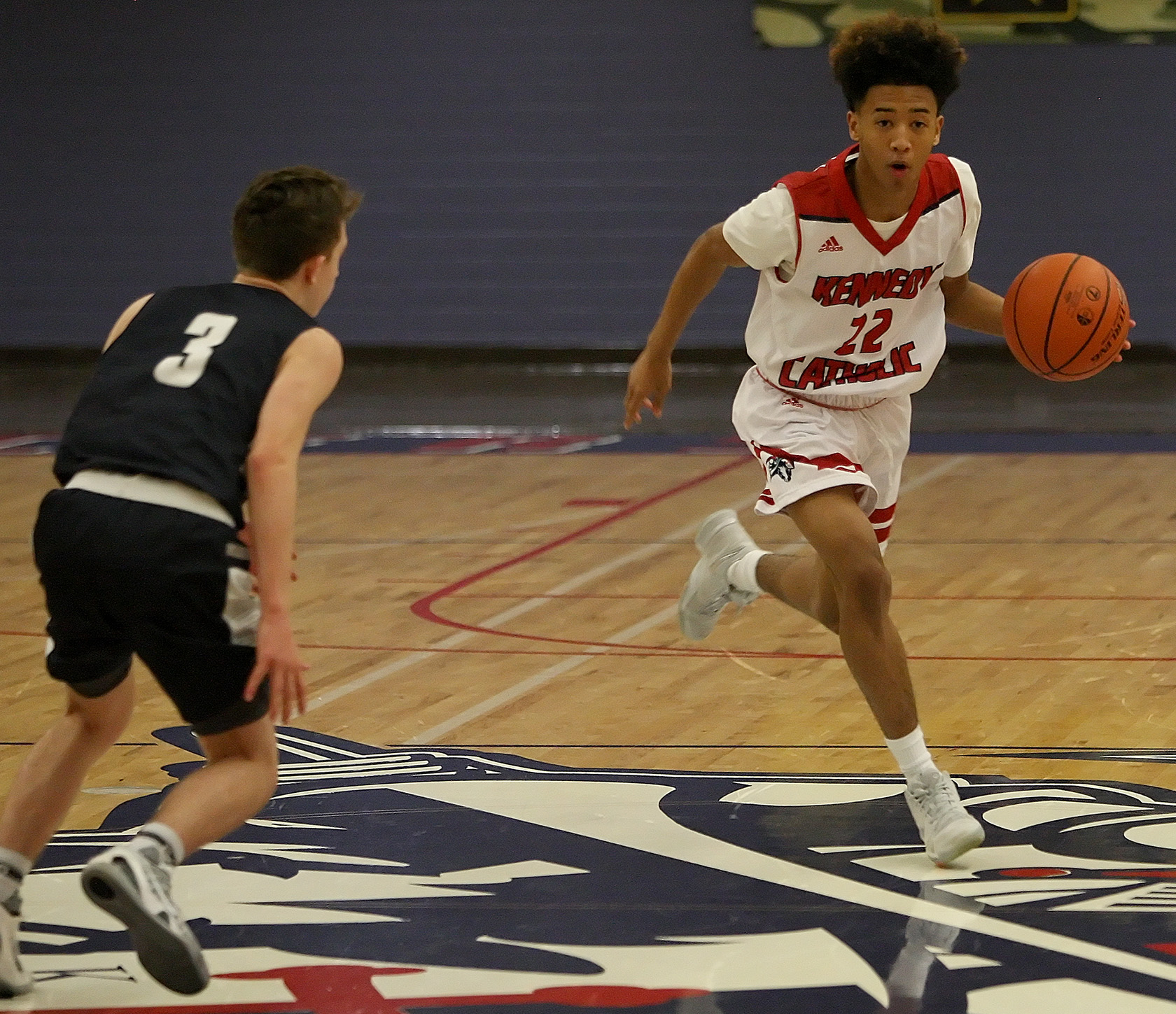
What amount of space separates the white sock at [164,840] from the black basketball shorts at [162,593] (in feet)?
0.61

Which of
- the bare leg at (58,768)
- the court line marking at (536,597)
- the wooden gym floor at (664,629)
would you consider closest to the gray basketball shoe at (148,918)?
the bare leg at (58,768)

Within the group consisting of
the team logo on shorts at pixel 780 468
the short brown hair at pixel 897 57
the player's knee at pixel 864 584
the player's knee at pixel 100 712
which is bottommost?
the player's knee at pixel 100 712

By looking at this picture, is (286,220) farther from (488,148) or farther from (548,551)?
(488,148)

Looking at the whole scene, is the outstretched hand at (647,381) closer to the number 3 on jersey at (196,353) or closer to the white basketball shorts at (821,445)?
the white basketball shorts at (821,445)

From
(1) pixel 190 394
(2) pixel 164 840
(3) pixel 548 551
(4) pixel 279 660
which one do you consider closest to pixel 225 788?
(2) pixel 164 840

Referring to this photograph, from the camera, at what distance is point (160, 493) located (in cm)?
274

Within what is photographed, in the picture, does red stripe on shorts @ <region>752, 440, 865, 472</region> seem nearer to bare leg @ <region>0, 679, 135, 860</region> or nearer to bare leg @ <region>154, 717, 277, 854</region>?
bare leg @ <region>154, 717, 277, 854</region>

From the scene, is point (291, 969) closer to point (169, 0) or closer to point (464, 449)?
point (464, 449)

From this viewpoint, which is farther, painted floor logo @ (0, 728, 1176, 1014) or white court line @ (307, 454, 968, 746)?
white court line @ (307, 454, 968, 746)

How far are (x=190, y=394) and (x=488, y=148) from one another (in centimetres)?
963

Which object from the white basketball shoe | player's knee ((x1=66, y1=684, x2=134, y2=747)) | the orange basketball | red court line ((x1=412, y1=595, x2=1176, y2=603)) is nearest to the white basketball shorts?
the orange basketball

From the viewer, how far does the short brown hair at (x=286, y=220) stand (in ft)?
9.52

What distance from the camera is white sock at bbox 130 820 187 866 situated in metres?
2.66

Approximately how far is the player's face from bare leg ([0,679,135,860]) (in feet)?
6.09
